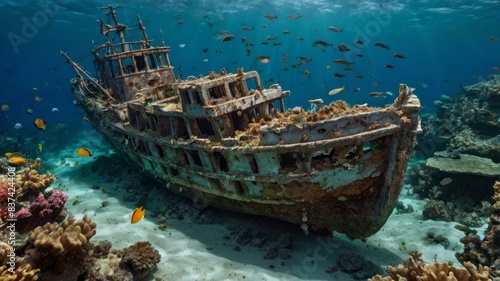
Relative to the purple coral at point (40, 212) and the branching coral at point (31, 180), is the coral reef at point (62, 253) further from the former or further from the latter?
the branching coral at point (31, 180)

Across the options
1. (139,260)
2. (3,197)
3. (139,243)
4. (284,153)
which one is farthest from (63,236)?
(284,153)

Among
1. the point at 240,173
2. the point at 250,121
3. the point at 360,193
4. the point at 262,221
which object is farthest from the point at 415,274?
the point at 250,121

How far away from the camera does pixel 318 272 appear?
8.32 m

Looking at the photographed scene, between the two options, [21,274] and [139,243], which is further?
[139,243]

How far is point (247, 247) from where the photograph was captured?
31.5 ft

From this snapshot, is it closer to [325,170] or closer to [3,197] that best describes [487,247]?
[325,170]

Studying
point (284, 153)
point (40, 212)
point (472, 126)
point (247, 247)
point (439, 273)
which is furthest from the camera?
point (472, 126)

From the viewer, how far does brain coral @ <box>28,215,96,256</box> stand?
15.7 ft

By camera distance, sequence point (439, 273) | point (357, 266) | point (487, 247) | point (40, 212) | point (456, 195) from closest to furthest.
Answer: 1. point (439, 273)
2. point (40, 212)
3. point (487, 247)
4. point (357, 266)
5. point (456, 195)

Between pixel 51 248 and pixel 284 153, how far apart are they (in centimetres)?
579

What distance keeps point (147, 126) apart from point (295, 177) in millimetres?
7334

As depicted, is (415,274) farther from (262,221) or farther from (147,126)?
(147,126)

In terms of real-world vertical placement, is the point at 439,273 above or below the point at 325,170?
below

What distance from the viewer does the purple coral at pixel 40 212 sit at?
614cm
